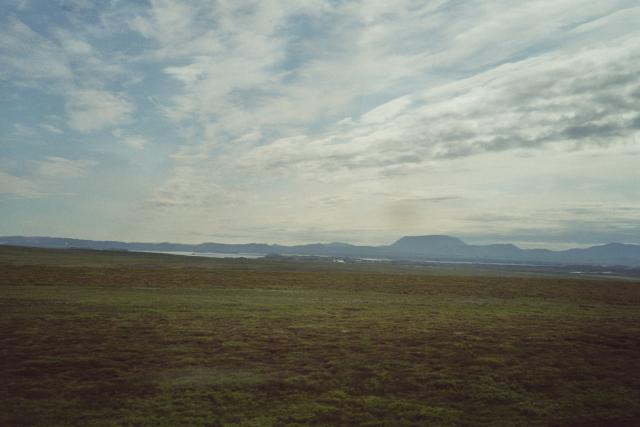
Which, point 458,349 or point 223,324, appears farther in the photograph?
point 223,324

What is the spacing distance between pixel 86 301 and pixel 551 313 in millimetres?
37248

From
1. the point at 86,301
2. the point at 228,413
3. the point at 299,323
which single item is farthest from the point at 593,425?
the point at 86,301

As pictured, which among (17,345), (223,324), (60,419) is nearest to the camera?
(60,419)

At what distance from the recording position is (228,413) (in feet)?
39.2

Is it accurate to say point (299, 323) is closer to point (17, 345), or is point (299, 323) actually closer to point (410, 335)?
point (410, 335)

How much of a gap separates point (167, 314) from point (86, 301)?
375 inches

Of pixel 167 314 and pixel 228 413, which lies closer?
pixel 228 413

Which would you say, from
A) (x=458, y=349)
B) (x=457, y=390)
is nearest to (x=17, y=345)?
(x=457, y=390)

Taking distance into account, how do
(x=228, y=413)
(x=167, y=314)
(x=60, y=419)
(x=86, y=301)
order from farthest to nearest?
(x=86, y=301) < (x=167, y=314) < (x=228, y=413) < (x=60, y=419)

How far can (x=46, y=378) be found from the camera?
1428cm

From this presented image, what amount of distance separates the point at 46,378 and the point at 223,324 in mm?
11402

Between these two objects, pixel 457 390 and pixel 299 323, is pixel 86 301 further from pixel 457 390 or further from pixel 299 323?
pixel 457 390

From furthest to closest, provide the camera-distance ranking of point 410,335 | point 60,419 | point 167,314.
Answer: point 167,314, point 410,335, point 60,419

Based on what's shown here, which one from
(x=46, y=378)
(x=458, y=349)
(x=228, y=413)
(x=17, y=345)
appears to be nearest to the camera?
(x=228, y=413)
